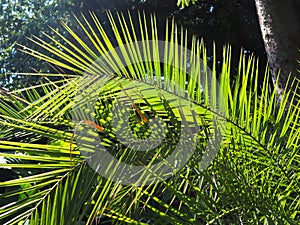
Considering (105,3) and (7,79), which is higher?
(105,3)

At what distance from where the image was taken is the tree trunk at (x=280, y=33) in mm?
1762

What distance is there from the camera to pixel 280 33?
1.79 meters

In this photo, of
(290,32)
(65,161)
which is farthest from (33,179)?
(290,32)

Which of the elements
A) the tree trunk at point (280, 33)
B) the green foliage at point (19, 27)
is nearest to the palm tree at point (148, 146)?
the tree trunk at point (280, 33)

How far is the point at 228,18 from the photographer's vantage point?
6.00 meters

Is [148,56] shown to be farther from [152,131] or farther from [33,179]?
[33,179]

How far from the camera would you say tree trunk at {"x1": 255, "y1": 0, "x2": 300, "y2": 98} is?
1.76 metres

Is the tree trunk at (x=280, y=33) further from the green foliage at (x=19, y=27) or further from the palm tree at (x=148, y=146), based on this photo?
the green foliage at (x=19, y=27)

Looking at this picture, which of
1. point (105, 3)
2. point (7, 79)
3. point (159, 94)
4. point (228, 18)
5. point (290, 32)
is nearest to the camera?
point (159, 94)

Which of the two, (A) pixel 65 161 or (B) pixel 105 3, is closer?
(A) pixel 65 161

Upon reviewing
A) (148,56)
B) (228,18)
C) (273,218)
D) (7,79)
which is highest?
(148,56)

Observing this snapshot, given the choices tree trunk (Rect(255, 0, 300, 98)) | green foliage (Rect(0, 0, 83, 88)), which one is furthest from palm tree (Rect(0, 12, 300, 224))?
green foliage (Rect(0, 0, 83, 88))

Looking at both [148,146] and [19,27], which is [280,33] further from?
[19,27]

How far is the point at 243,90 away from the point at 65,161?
0.32 meters
